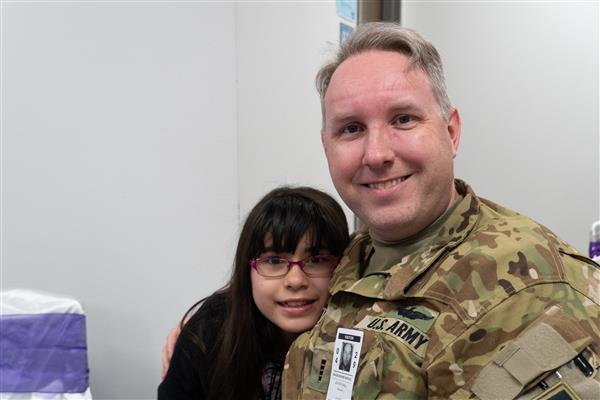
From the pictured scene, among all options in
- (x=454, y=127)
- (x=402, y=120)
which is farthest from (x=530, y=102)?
(x=402, y=120)

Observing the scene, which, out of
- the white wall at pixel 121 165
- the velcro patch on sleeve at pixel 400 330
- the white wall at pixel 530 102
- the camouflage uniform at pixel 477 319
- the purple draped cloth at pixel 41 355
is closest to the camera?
the camouflage uniform at pixel 477 319

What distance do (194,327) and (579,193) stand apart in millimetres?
1557

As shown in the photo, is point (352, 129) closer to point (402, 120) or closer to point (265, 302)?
point (402, 120)

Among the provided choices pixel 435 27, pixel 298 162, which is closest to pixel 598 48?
pixel 435 27

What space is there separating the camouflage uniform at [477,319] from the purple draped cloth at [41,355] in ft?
2.83

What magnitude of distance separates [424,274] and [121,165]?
1.28 meters

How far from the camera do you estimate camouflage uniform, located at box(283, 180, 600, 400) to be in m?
0.69

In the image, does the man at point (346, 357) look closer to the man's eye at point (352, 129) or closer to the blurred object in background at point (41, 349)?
the man's eye at point (352, 129)

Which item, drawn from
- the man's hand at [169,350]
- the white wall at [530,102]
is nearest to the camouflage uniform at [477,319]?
the man's hand at [169,350]

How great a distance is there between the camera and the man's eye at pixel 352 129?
0.98 metres

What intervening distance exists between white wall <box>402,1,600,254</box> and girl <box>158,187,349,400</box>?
4.16 feet

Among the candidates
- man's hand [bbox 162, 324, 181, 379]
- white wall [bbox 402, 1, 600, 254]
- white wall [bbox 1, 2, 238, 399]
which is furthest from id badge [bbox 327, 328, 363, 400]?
white wall [bbox 402, 1, 600, 254]

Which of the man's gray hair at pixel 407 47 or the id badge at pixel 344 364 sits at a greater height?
the man's gray hair at pixel 407 47

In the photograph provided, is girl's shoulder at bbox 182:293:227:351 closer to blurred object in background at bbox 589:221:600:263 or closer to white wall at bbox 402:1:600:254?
blurred object in background at bbox 589:221:600:263
